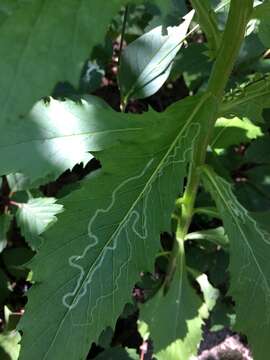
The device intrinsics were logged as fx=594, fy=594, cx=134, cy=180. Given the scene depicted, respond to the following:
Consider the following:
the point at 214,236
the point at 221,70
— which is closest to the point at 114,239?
the point at 221,70

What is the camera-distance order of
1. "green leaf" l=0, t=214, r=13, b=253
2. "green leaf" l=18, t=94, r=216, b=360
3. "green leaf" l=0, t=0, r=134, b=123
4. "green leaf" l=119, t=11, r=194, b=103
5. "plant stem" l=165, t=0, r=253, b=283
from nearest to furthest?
1. "green leaf" l=0, t=0, r=134, b=123
2. "plant stem" l=165, t=0, r=253, b=283
3. "green leaf" l=18, t=94, r=216, b=360
4. "green leaf" l=119, t=11, r=194, b=103
5. "green leaf" l=0, t=214, r=13, b=253

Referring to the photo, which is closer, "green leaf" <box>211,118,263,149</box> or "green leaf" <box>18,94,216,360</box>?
"green leaf" <box>18,94,216,360</box>

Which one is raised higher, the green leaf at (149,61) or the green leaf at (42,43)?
the green leaf at (42,43)

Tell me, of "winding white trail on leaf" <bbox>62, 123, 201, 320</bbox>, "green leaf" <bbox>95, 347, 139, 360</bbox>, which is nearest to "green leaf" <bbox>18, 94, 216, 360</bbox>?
"winding white trail on leaf" <bbox>62, 123, 201, 320</bbox>

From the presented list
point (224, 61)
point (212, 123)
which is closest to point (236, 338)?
point (212, 123)

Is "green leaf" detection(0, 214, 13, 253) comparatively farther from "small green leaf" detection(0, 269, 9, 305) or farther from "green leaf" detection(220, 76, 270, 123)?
"green leaf" detection(220, 76, 270, 123)

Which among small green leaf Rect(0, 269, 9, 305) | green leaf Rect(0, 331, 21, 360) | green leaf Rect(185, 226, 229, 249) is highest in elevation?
small green leaf Rect(0, 269, 9, 305)

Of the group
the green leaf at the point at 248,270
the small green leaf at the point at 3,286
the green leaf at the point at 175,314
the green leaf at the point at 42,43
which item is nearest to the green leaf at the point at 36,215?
the small green leaf at the point at 3,286

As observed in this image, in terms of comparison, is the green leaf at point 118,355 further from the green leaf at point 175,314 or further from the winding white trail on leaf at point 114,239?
the winding white trail on leaf at point 114,239
